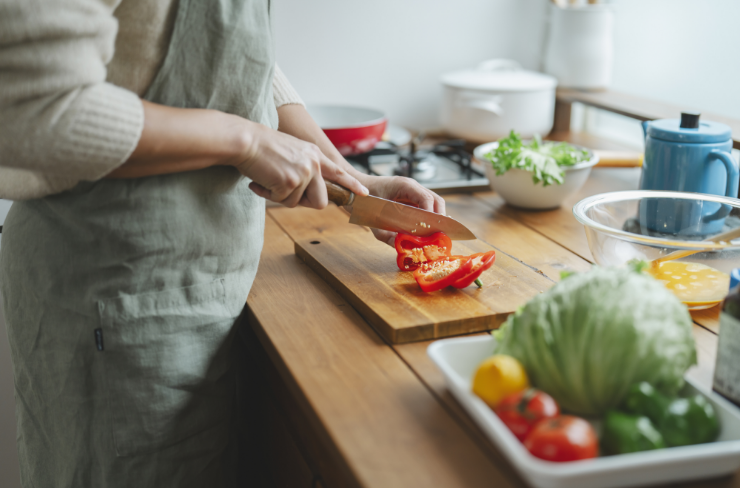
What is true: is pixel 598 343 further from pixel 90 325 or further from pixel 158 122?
pixel 90 325

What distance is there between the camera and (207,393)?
105cm

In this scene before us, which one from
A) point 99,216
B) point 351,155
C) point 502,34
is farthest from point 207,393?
point 502,34

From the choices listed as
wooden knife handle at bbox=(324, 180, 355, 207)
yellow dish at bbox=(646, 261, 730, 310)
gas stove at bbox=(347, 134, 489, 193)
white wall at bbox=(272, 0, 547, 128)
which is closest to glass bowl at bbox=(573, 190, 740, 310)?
yellow dish at bbox=(646, 261, 730, 310)

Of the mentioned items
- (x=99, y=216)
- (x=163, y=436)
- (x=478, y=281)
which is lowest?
(x=163, y=436)

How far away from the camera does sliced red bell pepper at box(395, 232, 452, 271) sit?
44.9 inches

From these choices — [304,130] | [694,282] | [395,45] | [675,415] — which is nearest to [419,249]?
[304,130]

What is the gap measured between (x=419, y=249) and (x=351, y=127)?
0.67 metres

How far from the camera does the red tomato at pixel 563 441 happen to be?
0.59 meters

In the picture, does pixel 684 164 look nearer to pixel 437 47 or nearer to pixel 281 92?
pixel 281 92

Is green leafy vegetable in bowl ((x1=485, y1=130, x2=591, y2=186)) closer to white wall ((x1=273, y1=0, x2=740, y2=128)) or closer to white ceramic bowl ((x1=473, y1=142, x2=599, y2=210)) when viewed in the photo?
white ceramic bowl ((x1=473, y1=142, x2=599, y2=210))

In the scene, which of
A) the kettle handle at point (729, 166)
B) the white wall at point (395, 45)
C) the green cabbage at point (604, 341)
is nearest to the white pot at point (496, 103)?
the white wall at point (395, 45)

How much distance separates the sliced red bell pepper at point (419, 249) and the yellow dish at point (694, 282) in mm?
343

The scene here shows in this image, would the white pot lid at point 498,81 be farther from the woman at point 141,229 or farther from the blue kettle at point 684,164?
the woman at point 141,229

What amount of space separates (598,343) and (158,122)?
58 centimetres
